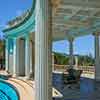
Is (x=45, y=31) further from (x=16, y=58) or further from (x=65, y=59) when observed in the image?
(x=65, y=59)

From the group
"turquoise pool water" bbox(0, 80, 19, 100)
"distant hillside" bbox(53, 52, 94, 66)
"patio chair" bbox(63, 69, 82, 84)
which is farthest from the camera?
"distant hillside" bbox(53, 52, 94, 66)

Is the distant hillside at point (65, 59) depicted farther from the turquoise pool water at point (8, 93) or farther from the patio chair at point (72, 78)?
the patio chair at point (72, 78)

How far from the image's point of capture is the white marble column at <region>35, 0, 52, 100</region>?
586 centimetres

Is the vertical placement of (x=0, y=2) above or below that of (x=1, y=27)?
above

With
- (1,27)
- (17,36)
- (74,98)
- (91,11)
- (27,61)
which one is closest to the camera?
(74,98)

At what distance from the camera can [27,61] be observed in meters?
17.5

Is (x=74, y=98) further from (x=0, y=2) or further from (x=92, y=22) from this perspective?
(x=0, y=2)

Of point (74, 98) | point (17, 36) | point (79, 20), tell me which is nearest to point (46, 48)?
point (74, 98)

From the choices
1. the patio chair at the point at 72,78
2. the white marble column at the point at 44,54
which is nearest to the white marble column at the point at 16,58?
the patio chair at the point at 72,78

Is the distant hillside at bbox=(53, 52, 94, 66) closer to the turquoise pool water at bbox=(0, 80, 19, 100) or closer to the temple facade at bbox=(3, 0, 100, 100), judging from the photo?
the temple facade at bbox=(3, 0, 100, 100)

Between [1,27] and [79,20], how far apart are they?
498 inches

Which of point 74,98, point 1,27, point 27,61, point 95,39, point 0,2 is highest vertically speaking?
point 0,2

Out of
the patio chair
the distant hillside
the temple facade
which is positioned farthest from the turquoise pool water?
the distant hillside

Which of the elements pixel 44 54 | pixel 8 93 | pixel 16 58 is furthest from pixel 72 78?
pixel 44 54
